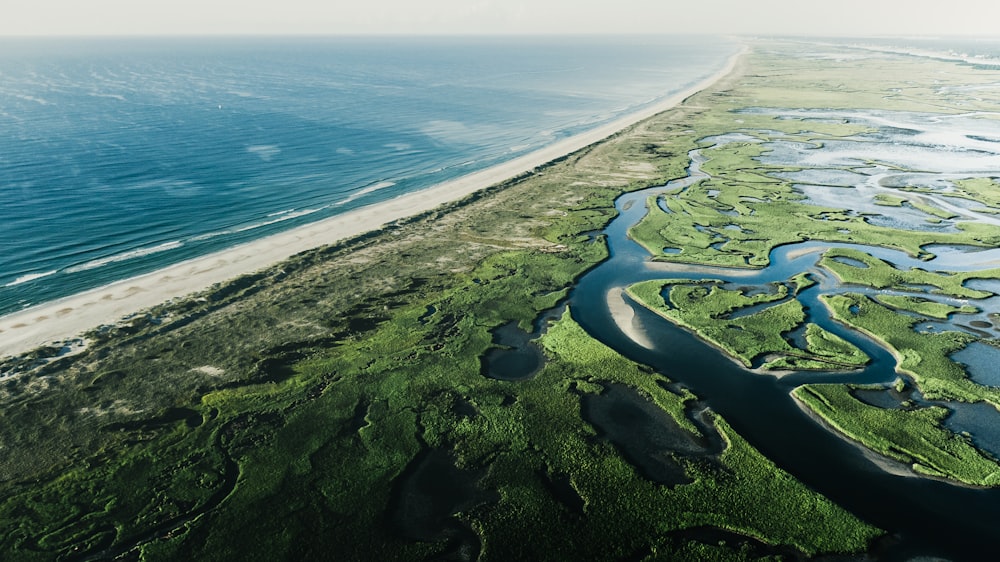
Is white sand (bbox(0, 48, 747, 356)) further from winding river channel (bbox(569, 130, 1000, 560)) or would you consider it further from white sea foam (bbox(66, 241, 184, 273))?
winding river channel (bbox(569, 130, 1000, 560))

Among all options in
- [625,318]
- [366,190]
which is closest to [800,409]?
[625,318]

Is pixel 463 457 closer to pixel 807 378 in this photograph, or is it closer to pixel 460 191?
pixel 807 378

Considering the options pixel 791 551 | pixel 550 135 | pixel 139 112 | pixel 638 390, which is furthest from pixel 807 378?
pixel 139 112

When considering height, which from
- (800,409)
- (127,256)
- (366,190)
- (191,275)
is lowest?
(800,409)

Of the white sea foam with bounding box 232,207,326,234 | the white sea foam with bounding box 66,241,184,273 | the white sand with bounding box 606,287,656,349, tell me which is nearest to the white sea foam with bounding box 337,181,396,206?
the white sea foam with bounding box 232,207,326,234

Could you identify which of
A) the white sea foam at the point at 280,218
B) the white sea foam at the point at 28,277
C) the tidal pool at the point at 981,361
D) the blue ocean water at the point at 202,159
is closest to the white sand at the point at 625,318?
the tidal pool at the point at 981,361

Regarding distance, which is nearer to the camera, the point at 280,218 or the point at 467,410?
the point at 467,410

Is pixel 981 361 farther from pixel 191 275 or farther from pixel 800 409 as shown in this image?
pixel 191 275
